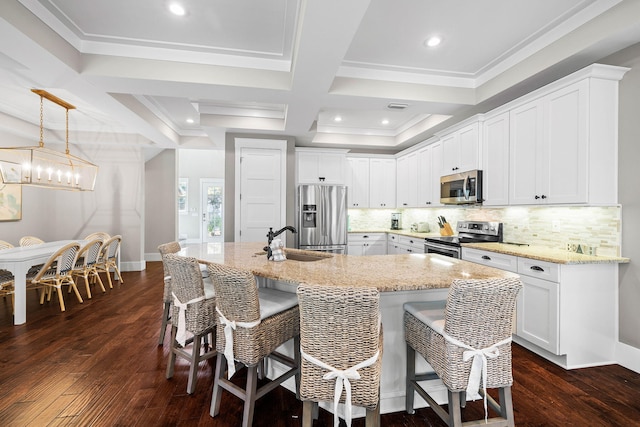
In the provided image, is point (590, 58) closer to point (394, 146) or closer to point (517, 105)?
point (517, 105)

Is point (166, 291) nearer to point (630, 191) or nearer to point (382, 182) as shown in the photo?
point (630, 191)

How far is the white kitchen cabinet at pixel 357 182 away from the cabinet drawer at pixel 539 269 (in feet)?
11.1

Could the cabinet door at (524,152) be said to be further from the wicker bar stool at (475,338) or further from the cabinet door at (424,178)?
the wicker bar stool at (475,338)

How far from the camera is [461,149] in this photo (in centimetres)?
386

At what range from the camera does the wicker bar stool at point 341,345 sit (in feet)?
3.94

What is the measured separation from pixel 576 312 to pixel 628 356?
1.82 feet

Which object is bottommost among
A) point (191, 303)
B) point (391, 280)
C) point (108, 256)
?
point (108, 256)

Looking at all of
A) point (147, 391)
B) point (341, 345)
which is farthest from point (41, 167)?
point (341, 345)

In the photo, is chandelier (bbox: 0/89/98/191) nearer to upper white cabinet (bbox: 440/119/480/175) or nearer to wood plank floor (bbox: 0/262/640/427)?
wood plank floor (bbox: 0/262/640/427)

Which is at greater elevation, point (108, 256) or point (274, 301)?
point (274, 301)

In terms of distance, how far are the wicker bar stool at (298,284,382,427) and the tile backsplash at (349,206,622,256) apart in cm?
260

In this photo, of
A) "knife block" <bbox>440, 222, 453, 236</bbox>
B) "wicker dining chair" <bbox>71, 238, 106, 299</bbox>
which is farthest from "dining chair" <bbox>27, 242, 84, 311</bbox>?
"knife block" <bbox>440, 222, 453, 236</bbox>

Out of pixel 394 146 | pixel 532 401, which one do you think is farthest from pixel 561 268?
pixel 394 146

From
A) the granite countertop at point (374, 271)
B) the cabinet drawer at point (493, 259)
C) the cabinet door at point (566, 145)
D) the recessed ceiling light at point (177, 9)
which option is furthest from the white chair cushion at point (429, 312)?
the recessed ceiling light at point (177, 9)
